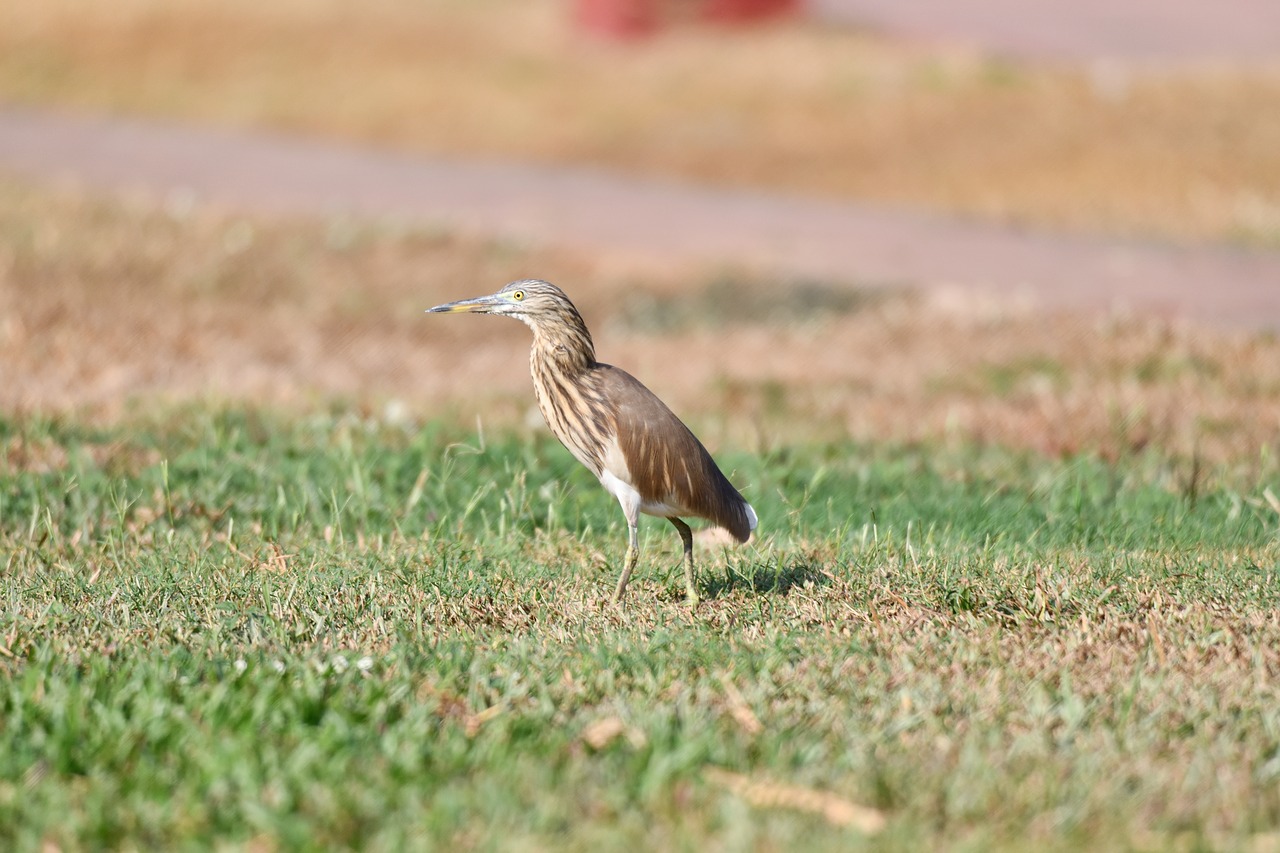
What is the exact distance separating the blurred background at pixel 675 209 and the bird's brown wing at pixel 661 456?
270cm

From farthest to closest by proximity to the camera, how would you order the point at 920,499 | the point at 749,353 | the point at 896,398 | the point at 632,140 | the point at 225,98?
the point at 225,98 → the point at 632,140 → the point at 749,353 → the point at 896,398 → the point at 920,499

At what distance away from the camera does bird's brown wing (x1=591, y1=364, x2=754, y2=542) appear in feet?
16.5

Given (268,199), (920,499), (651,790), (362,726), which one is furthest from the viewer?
(268,199)

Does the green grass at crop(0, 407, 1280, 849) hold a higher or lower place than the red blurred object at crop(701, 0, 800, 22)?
lower

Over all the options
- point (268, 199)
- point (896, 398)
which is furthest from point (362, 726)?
point (268, 199)

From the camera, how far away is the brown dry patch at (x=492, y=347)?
832cm

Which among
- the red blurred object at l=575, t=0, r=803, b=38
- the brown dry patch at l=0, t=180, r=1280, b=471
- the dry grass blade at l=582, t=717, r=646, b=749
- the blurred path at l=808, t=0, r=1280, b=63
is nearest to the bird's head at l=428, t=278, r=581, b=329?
the dry grass blade at l=582, t=717, r=646, b=749

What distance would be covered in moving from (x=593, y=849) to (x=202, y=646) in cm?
162

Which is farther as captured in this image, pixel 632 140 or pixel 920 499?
pixel 632 140

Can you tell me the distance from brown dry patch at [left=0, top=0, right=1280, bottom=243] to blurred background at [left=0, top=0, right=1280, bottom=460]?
0.06 meters

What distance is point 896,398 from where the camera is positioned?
353 inches

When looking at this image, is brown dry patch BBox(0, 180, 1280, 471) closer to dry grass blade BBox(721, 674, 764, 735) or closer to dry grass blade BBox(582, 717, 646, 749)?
dry grass blade BBox(721, 674, 764, 735)

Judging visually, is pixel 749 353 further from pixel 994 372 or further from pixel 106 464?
pixel 106 464

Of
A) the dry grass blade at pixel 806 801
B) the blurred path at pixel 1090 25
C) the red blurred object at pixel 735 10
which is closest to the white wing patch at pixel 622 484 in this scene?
the dry grass blade at pixel 806 801
